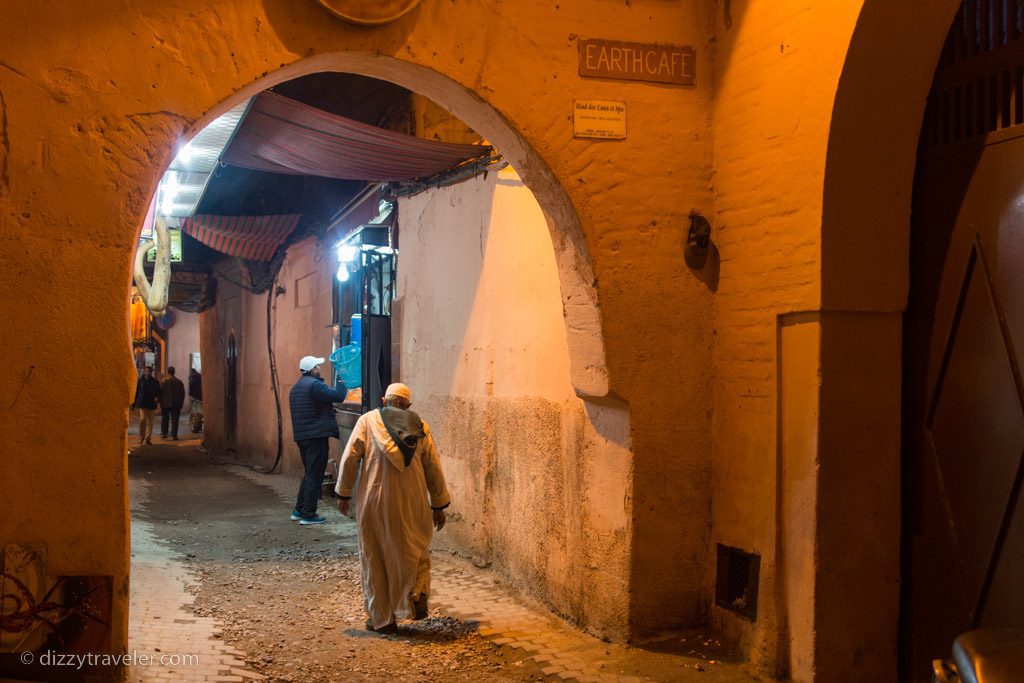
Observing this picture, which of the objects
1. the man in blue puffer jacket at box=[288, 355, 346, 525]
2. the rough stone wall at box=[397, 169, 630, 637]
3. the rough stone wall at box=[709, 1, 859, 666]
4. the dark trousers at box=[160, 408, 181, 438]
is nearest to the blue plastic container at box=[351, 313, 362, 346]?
the man in blue puffer jacket at box=[288, 355, 346, 525]

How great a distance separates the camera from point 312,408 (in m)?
9.85

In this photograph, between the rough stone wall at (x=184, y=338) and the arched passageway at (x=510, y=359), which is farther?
the rough stone wall at (x=184, y=338)

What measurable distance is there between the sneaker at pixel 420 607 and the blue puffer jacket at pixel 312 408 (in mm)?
4388

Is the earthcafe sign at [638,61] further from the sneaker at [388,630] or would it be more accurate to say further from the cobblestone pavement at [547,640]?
the sneaker at [388,630]

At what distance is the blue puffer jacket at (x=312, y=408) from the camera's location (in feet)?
32.1

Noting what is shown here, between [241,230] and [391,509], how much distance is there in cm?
822

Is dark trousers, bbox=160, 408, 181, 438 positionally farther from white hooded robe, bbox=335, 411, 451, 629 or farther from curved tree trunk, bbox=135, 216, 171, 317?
white hooded robe, bbox=335, 411, 451, 629

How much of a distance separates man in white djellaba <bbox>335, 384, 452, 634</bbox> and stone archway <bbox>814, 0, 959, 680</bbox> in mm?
2604

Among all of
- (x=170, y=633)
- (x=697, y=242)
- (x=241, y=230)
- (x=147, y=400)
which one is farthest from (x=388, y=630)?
(x=147, y=400)

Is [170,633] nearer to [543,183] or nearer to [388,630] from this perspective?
[388,630]

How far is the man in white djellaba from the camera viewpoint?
18.6ft

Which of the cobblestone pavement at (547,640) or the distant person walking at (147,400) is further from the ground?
the distant person walking at (147,400)

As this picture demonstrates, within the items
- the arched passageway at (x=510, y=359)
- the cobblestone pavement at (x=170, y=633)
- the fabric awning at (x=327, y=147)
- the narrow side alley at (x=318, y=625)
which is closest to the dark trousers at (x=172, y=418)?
the narrow side alley at (x=318, y=625)

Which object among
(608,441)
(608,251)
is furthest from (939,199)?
(608,441)
